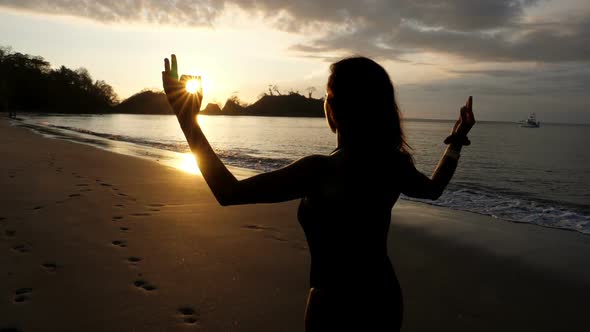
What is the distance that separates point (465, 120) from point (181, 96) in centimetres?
142

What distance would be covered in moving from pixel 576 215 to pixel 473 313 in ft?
27.6

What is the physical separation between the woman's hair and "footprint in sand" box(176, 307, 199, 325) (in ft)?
8.35

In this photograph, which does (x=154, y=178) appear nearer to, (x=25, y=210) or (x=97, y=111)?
(x=25, y=210)

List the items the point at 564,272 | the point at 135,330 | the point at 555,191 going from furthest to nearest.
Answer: the point at 555,191
the point at 564,272
the point at 135,330

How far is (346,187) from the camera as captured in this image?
4.42 ft

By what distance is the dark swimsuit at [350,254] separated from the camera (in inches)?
53.6

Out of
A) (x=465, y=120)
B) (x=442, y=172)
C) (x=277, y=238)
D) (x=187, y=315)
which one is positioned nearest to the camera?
(x=442, y=172)

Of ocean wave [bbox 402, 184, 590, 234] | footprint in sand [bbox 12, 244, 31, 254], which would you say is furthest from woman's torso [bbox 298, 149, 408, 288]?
ocean wave [bbox 402, 184, 590, 234]

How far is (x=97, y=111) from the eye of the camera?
145375mm

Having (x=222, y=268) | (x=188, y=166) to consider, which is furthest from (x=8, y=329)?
(x=188, y=166)

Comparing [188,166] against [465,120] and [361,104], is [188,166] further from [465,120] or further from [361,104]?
[361,104]

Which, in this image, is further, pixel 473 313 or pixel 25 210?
pixel 25 210

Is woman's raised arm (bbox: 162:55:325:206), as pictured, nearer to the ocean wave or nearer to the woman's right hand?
the woman's right hand

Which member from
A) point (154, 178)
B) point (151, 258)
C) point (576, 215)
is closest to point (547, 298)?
point (151, 258)
